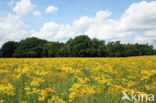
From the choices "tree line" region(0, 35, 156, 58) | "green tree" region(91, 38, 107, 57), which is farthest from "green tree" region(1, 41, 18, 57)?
"green tree" region(91, 38, 107, 57)

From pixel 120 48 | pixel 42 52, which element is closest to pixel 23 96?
pixel 42 52

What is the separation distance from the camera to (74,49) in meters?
52.6

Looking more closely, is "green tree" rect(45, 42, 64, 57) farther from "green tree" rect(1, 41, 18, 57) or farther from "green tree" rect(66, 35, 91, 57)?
"green tree" rect(1, 41, 18, 57)

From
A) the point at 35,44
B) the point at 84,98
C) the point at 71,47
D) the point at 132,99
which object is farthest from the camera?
the point at 35,44

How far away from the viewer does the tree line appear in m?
52.7

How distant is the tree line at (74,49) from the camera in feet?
173

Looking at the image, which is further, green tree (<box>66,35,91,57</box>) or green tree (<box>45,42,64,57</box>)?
green tree (<box>45,42,64,57</box>)

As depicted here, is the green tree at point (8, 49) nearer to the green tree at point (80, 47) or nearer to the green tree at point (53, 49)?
the green tree at point (53, 49)

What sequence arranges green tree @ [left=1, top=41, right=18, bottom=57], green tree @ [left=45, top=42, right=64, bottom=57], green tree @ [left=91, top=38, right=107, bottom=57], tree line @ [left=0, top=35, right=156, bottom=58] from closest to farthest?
green tree @ [left=91, top=38, right=107, bottom=57]
tree line @ [left=0, top=35, right=156, bottom=58]
green tree @ [left=45, top=42, right=64, bottom=57]
green tree @ [left=1, top=41, right=18, bottom=57]

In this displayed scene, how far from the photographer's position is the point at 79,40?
54.8m

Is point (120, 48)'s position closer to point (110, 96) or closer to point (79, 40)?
point (79, 40)

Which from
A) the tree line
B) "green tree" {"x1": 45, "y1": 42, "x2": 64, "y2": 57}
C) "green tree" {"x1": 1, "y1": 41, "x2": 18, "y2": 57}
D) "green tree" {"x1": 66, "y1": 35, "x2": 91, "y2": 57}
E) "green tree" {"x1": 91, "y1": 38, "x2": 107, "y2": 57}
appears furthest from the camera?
"green tree" {"x1": 1, "y1": 41, "x2": 18, "y2": 57}

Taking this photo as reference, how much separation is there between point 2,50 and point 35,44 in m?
18.1

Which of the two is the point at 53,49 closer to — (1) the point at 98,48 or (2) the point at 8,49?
(1) the point at 98,48
